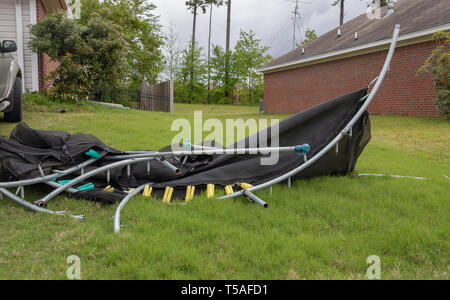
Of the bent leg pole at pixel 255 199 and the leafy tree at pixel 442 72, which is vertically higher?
the leafy tree at pixel 442 72

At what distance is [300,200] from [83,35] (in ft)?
37.6

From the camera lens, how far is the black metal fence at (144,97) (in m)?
16.3

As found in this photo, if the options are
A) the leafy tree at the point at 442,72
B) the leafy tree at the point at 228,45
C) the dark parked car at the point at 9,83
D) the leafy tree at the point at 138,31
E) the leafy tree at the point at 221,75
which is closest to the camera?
the dark parked car at the point at 9,83

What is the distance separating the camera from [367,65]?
14180mm

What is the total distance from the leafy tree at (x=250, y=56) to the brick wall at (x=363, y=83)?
1544 cm

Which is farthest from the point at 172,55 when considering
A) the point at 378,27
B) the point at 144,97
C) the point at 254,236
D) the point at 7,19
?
the point at 254,236

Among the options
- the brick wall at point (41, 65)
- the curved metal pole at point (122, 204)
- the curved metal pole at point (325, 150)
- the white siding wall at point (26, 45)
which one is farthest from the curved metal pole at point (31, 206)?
the brick wall at point (41, 65)

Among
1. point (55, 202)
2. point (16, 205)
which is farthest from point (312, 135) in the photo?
point (16, 205)

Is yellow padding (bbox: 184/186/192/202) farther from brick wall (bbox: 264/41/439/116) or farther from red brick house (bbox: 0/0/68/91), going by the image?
brick wall (bbox: 264/41/439/116)

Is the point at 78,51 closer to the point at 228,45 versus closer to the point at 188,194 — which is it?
the point at 188,194

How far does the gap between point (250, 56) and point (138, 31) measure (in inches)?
626

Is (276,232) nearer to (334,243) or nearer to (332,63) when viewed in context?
(334,243)

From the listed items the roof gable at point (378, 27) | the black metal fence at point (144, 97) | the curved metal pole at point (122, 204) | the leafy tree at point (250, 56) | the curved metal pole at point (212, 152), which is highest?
the leafy tree at point (250, 56)

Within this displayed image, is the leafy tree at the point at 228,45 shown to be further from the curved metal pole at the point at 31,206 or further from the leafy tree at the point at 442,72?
the curved metal pole at the point at 31,206
